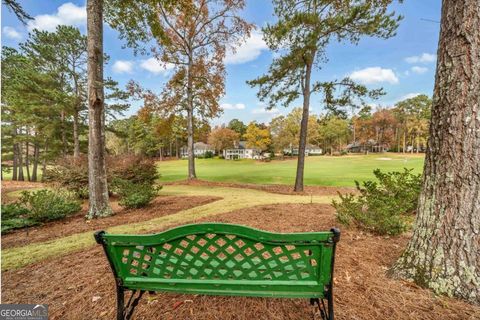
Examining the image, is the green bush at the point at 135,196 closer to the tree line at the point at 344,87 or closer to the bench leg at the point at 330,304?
the tree line at the point at 344,87

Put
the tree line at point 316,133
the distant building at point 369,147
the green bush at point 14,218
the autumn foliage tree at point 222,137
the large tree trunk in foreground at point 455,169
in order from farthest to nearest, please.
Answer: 1. the distant building at point 369,147
2. the autumn foliage tree at point 222,137
3. the tree line at point 316,133
4. the green bush at point 14,218
5. the large tree trunk in foreground at point 455,169

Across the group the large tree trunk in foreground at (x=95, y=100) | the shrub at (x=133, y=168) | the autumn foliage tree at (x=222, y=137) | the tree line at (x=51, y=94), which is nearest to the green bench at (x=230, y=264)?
the large tree trunk in foreground at (x=95, y=100)

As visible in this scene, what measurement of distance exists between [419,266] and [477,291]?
0.43 meters

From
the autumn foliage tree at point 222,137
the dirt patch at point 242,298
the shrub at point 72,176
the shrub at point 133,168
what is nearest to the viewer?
the dirt patch at point 242,298

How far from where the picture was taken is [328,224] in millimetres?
4090

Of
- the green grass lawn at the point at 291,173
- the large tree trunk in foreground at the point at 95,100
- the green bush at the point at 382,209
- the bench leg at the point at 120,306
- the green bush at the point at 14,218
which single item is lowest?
the green grass lawn at the point at 291,173

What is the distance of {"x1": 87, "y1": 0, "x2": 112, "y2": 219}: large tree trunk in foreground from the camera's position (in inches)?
221

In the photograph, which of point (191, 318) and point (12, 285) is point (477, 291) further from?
point (12, 285)

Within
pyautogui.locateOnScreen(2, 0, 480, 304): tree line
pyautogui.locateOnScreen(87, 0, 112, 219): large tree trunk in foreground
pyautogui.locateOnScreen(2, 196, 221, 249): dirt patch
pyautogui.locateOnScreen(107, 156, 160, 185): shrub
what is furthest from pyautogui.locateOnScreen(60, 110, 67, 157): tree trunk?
pyautogui.locateOnScreen(87, 0, 112, 219): large tree trunk in foreground

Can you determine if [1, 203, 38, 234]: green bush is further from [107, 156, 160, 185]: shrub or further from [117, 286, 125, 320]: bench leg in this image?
[117, 286, 125, 320]: bench leg

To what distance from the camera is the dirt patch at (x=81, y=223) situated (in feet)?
15.2

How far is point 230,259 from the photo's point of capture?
1727 millimetres

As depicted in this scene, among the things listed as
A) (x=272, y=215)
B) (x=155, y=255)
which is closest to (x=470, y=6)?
(x=155, y=255)

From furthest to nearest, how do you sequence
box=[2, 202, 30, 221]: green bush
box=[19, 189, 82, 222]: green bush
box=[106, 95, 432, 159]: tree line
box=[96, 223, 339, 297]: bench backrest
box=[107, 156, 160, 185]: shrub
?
box=[106, 95, 432, 159]: tree line < box=[107, 156, 160, 185]: shrub < box=[19, 189, 82, 222]: green bush < box=[2, 202, 30, 221]: green bush < box=[96, 223, 339, 297]: bench backrest
